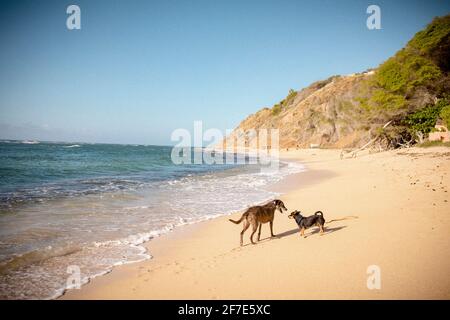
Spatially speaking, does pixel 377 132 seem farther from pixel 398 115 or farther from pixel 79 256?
pixel 79 256

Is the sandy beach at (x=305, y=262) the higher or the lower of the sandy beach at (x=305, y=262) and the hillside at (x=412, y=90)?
the lower

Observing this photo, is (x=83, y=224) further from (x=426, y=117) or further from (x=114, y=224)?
(x=426, y=117)

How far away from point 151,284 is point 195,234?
3.34 metres

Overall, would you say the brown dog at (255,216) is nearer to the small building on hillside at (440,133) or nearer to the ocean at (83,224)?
the ocean at (83,224)

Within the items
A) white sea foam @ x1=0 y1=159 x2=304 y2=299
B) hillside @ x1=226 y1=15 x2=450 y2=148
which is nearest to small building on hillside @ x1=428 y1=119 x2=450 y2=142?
hillside @ x1=226 y1=15 x2=450 y2=148

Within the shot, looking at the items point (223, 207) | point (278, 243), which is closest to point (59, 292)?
point (278, 243)

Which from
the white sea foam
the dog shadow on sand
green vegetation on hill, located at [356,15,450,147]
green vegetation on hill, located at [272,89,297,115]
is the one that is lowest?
the white sea foam

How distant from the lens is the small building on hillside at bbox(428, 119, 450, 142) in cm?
2520

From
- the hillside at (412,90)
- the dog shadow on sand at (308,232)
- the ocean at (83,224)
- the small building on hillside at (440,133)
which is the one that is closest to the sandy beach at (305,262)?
the dog shadow on sand at (308,232)

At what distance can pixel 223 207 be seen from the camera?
11.4m

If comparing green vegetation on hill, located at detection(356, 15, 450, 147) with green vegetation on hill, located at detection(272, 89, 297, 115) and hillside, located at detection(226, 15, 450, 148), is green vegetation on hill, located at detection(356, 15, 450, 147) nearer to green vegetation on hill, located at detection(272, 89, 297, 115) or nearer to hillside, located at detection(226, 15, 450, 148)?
hillside, located at detection(226, 15, 450, 148)

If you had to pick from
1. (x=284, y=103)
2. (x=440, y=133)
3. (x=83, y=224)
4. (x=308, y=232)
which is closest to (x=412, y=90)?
(x=440, y=133)

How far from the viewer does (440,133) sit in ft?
85.3

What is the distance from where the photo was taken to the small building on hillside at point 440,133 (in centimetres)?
2520
